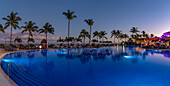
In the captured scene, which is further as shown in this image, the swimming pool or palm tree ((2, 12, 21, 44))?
palm tree ((2, 12, 21, 44))

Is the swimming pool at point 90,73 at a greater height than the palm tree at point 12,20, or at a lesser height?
lesser

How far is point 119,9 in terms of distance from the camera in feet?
105

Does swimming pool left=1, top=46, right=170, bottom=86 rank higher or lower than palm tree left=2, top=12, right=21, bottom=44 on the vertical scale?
lower

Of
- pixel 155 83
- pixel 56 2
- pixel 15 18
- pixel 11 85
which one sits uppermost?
pixel 56 2

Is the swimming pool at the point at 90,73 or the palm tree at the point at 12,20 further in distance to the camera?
the palm tree at the point at 12,20

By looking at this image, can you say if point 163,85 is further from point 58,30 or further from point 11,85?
point 58,30

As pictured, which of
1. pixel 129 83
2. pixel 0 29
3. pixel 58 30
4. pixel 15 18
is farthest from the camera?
pixel 58 30

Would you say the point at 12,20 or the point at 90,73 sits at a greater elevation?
the point at 12,20

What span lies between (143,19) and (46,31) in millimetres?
34031

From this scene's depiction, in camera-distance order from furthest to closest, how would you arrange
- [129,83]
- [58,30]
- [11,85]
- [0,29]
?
[58,30] → [0,29] → [129,83] → [11,85]

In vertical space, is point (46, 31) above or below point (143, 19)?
below

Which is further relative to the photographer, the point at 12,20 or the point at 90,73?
the point at 12,20

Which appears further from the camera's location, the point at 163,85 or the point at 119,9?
the point at 119,9

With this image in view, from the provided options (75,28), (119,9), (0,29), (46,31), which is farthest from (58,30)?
(119,9)
